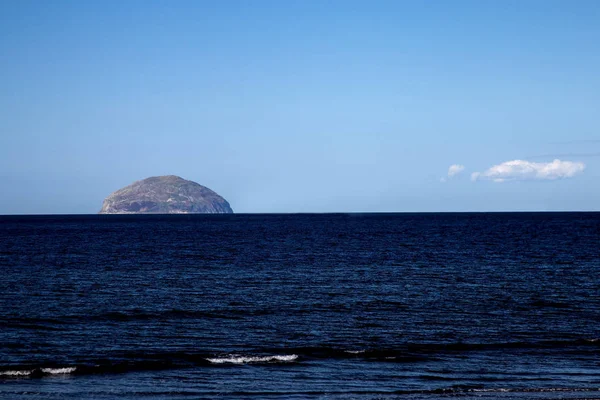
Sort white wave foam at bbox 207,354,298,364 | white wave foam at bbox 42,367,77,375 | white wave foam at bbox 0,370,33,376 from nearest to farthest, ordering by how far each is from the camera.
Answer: white wave foam at bbox 0,370,33,376 < white wave foam at bbox 42,367,77,375 < white wave foam at bbox 207,354,298,364

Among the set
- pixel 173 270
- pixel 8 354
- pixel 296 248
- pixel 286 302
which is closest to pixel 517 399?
pixel 8 354

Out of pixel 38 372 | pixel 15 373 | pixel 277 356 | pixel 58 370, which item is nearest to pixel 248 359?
pixel 277 356

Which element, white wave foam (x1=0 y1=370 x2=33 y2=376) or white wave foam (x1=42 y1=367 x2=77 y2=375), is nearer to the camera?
white wave foam (x1=0 y1=370 x2=33 y2=376)

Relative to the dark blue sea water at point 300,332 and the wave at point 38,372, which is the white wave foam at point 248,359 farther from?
the wave at point 38,372

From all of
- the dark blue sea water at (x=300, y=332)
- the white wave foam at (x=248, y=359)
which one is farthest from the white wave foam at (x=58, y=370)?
the white wave foam at (x=248, y=359)

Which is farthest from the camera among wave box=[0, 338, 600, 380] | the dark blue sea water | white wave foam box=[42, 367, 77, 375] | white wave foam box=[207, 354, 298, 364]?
white wave foam box=[207, 354, 298, 364]

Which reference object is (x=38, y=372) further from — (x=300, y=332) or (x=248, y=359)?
(x=300, y=332)

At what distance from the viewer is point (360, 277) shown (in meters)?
53.1

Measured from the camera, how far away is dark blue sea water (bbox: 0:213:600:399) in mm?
22297

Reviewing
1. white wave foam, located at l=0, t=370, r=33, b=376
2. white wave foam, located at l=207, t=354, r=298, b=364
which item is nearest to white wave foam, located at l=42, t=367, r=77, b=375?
white wave foam, located at l=0, t=370, r=33, b=376

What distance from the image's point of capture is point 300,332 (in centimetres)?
3112

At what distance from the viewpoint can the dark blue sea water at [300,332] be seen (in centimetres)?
2230

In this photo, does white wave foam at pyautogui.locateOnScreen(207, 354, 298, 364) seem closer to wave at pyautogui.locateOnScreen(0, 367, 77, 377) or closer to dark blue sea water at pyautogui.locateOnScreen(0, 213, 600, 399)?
dark blue sea water at pyautogui.locateOnScreen(0, 213, 600, 399)

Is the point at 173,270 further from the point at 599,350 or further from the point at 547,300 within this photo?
the point at 599,350
